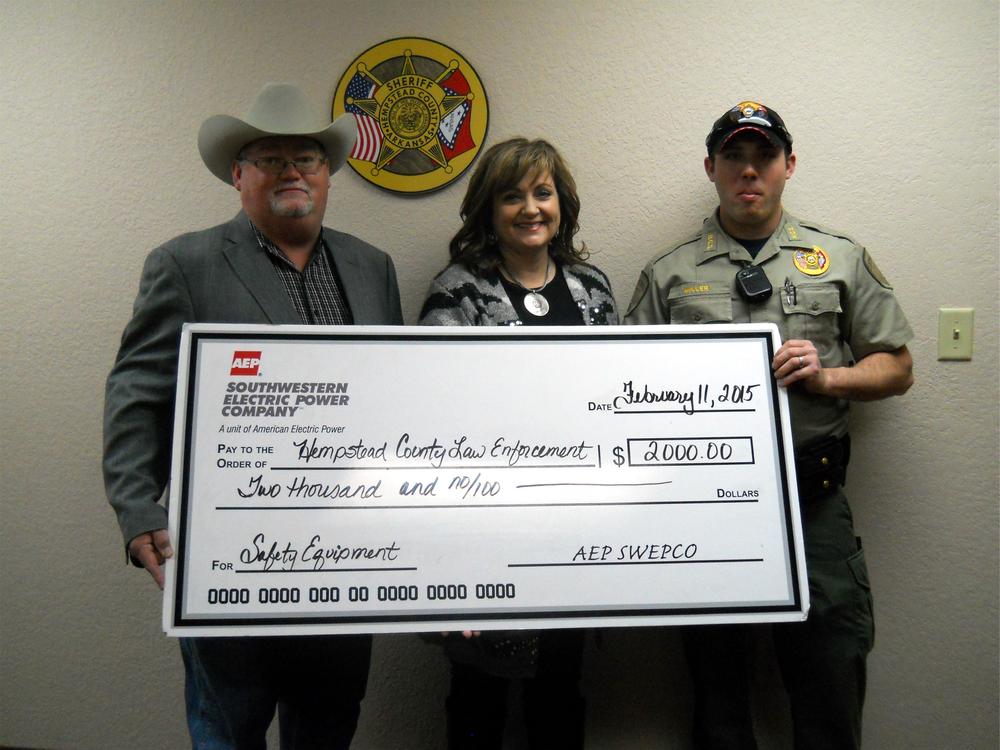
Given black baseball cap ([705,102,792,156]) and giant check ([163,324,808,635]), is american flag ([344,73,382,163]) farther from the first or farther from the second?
black baseball cap ([705,102,792,156])

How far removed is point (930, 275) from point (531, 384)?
1277 mm

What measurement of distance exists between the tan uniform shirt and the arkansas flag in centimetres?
69

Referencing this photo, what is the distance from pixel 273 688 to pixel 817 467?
1.28 metres

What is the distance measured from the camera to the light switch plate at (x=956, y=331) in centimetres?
182

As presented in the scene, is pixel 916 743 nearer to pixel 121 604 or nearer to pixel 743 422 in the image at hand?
pixel 743 422

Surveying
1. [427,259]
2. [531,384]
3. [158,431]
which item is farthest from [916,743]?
[158,431]

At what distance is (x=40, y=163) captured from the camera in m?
1.90

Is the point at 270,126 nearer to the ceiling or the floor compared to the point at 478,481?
nearer to the ceiling

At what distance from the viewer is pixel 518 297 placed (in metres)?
1.56

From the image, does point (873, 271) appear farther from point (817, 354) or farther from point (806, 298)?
point (817, 354)

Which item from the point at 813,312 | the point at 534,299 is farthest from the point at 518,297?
the point at 813,312

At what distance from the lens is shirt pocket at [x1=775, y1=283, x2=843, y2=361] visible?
156 cm

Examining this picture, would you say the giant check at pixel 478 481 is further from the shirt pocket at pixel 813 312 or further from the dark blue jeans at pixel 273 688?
the shirt pocket at pixel 813 312

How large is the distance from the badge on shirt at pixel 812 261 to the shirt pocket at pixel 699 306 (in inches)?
7.3
